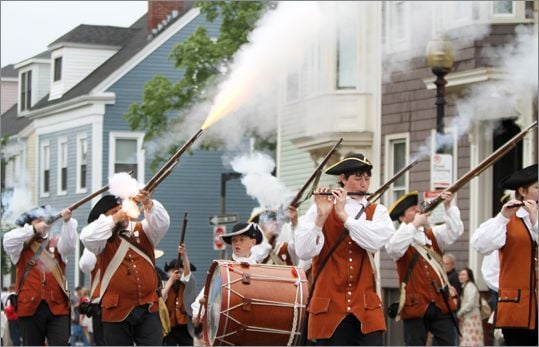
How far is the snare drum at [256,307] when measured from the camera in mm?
11258

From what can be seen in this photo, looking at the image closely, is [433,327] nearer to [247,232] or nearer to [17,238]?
[247,232]

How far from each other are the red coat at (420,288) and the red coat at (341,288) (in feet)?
12.4

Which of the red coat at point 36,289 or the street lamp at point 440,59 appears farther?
the street lamp at point 440,59

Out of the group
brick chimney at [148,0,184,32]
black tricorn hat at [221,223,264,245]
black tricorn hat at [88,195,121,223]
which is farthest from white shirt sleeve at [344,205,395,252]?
brick chimney at [148,0,184,32]

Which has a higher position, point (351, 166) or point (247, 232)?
point (351, 166)

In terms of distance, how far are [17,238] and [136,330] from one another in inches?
81.4

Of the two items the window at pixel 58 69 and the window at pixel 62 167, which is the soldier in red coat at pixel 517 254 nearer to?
the window at pixel 62 167

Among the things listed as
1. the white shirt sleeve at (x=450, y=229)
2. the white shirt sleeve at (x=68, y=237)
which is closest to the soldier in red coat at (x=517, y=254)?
the white shirt sleeve at (x=450, y=229)

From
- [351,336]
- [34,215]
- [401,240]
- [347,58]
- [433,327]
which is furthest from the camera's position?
[347,58]

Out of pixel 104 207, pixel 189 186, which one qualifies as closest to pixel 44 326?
pixel 104 207

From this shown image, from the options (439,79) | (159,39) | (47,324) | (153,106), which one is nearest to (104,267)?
(47,324)

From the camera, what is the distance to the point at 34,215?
48.9 feet

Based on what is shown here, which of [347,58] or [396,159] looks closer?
[396,159]

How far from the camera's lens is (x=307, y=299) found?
37.5 feet
